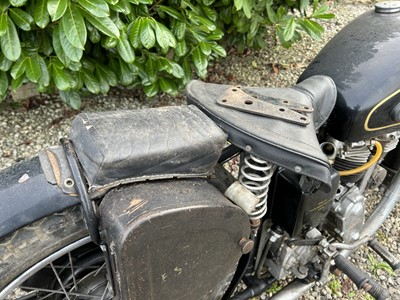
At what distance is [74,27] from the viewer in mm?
1595

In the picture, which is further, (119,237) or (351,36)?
(351,36)

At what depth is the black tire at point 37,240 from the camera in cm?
97

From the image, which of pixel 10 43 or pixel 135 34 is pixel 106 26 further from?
pixel 10 43

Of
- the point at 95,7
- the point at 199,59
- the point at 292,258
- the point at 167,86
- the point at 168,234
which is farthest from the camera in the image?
the point at 167,86

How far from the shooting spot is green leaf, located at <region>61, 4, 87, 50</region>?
1589mm

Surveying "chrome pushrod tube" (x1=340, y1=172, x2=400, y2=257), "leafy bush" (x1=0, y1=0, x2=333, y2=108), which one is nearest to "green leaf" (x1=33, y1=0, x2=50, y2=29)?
"leafy bush" (x1=0, y1=0, x2=333, y2=108)

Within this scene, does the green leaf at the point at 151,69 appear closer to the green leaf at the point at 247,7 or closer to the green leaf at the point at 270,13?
the green leaf at the point at 247,7

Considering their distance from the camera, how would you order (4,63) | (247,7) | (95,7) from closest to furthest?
1. (95,7)
2. (4,63)
3. (247,7)

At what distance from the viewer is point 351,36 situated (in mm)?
1496

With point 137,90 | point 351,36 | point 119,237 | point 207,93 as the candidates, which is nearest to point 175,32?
point 137,90

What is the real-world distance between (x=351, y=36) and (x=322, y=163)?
69 cm

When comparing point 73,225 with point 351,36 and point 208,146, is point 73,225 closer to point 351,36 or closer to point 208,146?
point 208,146

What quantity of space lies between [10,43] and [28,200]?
1.01m

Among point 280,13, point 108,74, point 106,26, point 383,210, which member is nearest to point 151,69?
point 108,74
